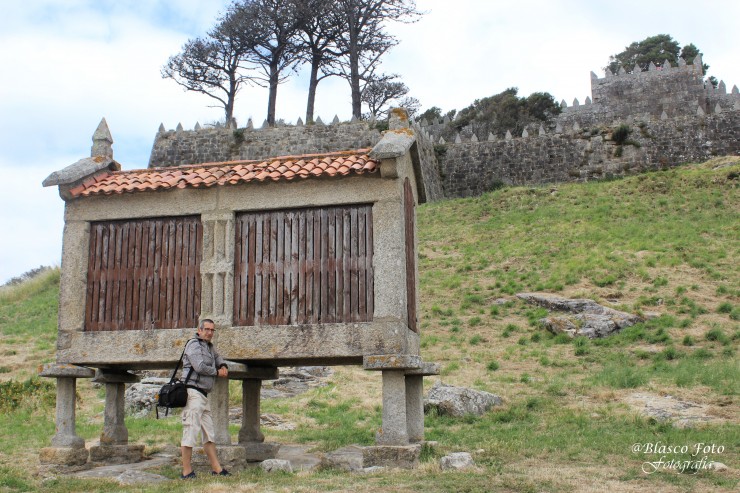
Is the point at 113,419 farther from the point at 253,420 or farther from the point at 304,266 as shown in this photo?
the point at 304,266

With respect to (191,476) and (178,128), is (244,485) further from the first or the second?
(178,128)

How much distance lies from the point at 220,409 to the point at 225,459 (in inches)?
26.4

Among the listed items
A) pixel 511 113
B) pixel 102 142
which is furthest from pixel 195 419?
pixel 511 113

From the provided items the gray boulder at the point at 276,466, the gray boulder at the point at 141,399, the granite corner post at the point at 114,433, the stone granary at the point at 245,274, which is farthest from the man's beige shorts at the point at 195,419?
the gray boulder at the point at 141,399

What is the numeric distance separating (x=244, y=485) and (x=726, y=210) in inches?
949

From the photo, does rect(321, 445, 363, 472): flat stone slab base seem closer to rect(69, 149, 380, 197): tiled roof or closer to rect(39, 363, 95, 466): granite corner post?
rect(39, 363, 95, 466): granite corner post

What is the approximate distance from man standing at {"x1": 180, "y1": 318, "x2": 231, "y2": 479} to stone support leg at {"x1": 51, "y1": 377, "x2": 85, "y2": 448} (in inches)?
86.0

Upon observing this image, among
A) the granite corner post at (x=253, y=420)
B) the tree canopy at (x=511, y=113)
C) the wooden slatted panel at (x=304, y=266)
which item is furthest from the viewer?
the tree canopy at (x=511, y=113)

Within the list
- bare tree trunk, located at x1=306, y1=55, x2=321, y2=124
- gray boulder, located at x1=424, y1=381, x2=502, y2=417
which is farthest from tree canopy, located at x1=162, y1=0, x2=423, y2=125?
gray boulder, located at x1=424, y1=381, x2=502, y2=417

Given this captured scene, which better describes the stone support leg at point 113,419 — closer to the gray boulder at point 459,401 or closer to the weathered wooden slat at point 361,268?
the weathered wooden slat at point 361,268

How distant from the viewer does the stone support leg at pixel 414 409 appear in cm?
1138

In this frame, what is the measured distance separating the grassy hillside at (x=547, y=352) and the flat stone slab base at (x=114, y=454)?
3.60ft

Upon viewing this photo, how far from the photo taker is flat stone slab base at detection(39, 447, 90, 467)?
424 inches

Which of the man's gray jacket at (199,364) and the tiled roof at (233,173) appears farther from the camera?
the tiled roof at (233,173)
